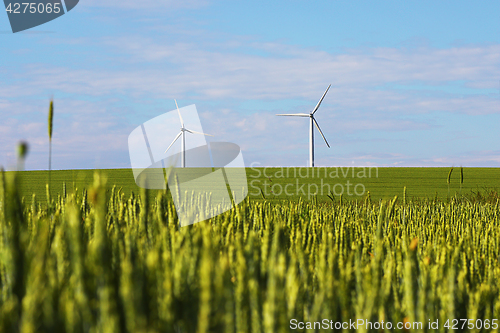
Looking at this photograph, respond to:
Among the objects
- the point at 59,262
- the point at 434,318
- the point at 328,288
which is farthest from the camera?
the point at 434,318

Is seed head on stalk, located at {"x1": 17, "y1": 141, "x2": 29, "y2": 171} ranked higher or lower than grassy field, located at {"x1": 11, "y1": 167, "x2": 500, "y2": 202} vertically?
higher

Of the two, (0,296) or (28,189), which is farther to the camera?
(28,189)

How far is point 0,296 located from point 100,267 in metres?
0.91

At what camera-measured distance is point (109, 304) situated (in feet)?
3.30

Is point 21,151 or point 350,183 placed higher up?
point 21,151

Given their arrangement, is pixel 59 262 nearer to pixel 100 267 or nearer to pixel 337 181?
pixel 100 267

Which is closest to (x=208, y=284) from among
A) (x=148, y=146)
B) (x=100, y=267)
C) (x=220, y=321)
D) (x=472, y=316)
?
(x=220, y=321)

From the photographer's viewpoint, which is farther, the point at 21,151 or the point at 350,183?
the point at 350,183

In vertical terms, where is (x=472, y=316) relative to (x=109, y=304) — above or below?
below

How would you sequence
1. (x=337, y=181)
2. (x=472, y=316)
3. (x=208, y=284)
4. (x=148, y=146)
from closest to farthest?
(x=208, y=284) → (x=472, y=316) → (x=148, y=146) → (x=337, y=181)

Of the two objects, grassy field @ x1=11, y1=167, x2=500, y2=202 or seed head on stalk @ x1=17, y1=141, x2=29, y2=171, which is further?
grassy field @ x1=11, y1=167, x2=500, y2=202

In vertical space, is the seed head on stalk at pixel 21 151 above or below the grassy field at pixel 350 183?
above

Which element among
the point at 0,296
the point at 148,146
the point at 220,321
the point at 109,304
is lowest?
the point at 0,296

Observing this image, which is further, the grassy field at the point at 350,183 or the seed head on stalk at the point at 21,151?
the grassy field at the point at 350,183
